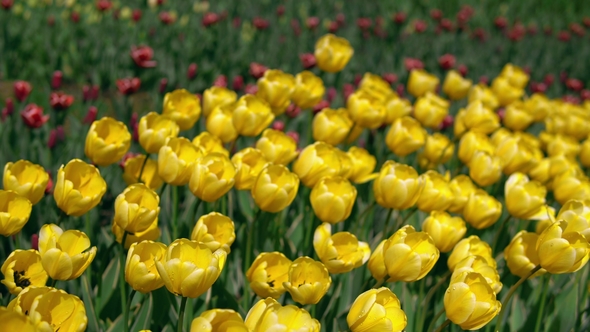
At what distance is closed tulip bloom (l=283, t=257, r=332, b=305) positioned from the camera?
1.46 m

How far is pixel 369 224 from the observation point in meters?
2.44

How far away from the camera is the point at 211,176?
1.69 metres

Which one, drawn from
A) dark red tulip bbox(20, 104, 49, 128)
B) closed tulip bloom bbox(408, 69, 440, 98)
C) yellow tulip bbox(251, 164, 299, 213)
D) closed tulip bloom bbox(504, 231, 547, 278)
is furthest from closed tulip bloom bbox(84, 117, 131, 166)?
closed tulip bloom bbox(408, 69, 440, 98)

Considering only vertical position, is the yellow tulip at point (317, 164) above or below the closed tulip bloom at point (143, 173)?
Result: above

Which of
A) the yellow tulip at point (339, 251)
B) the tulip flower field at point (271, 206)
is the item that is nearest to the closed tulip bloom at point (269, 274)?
the tulip flower field at point (271, 206)

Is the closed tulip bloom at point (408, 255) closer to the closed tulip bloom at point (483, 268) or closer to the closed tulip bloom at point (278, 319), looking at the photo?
the closed tulip bloom at point (483, 268)

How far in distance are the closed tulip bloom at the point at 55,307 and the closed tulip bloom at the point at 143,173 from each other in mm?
856

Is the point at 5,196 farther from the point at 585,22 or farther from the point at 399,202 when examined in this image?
the point at 585,22

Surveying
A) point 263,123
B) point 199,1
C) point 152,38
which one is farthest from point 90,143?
point 199,1

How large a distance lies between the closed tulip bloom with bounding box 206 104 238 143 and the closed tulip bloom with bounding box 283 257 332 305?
33.7 inches

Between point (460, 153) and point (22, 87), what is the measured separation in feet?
6.51

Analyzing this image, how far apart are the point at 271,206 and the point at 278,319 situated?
0.63 m

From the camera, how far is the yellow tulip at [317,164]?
78.2 inches

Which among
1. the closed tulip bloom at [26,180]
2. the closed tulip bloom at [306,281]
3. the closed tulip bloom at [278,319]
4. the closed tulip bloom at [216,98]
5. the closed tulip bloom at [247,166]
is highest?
the closed tulip bloom at [278,319]
